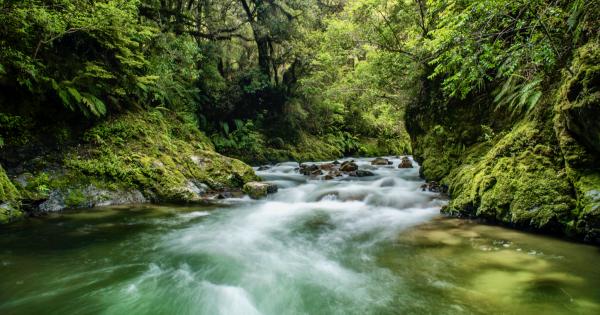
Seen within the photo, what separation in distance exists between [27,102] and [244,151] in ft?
32.4

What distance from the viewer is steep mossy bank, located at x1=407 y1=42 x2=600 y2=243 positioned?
13.8 feet

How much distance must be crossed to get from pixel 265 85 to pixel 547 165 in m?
13.4

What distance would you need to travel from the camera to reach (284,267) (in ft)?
14.6

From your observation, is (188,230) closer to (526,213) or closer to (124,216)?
(124,216)

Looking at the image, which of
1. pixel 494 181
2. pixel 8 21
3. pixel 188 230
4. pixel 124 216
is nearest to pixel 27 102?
pixel 8 21

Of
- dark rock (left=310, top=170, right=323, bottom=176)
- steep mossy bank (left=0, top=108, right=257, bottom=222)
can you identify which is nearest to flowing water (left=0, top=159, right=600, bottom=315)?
steep mossy bank (left=0, top=108, right=257, bottom=222)

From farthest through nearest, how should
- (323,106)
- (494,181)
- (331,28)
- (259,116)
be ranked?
(323,106)
(259,116)
(331,28)
(494,181)

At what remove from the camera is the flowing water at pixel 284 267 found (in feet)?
10.6

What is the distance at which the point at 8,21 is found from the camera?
5859 millimetres

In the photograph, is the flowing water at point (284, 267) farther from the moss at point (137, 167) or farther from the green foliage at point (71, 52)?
the green foliage at point (71, 52)

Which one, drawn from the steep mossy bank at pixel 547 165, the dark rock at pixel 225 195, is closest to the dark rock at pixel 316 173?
the dark rock at pixel 225 195

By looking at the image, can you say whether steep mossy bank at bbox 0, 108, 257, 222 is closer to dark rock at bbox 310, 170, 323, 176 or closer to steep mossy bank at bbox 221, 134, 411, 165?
dark rock at bbox 310, 170, 323, 176

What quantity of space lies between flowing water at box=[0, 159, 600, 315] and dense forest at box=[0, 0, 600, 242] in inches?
34.7

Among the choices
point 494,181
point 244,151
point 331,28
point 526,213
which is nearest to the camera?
point 526,213
